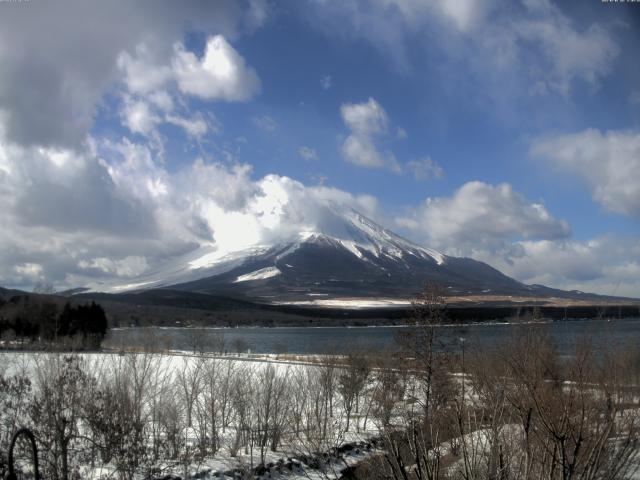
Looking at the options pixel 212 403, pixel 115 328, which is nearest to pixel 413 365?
pixel 212 403

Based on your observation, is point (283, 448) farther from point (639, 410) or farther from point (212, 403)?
point (639, 410)

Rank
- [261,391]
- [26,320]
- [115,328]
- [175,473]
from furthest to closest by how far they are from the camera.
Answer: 1. [115,328]
2. [26,320]
3. [261,391]
4. [175,473]

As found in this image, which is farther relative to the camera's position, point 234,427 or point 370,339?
point 370,339

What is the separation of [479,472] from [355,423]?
28433 millimetres

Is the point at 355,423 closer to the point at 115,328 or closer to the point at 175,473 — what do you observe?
the point at 175,473

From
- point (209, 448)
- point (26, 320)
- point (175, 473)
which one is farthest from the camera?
point (26, 320)

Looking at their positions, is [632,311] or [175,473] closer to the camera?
[175,473]

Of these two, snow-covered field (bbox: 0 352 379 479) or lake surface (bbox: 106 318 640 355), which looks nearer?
snow-covered field (bbox: 0 352 379 479)

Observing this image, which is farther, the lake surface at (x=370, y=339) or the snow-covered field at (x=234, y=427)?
the lake surface at (x=370, y=339)

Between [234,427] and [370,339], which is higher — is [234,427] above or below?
above

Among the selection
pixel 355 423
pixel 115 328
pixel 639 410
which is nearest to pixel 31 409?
pixel 639 410

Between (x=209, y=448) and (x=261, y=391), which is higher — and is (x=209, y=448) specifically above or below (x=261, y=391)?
below

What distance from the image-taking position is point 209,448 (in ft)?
89.9

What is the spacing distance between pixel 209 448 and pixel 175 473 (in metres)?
4.46
